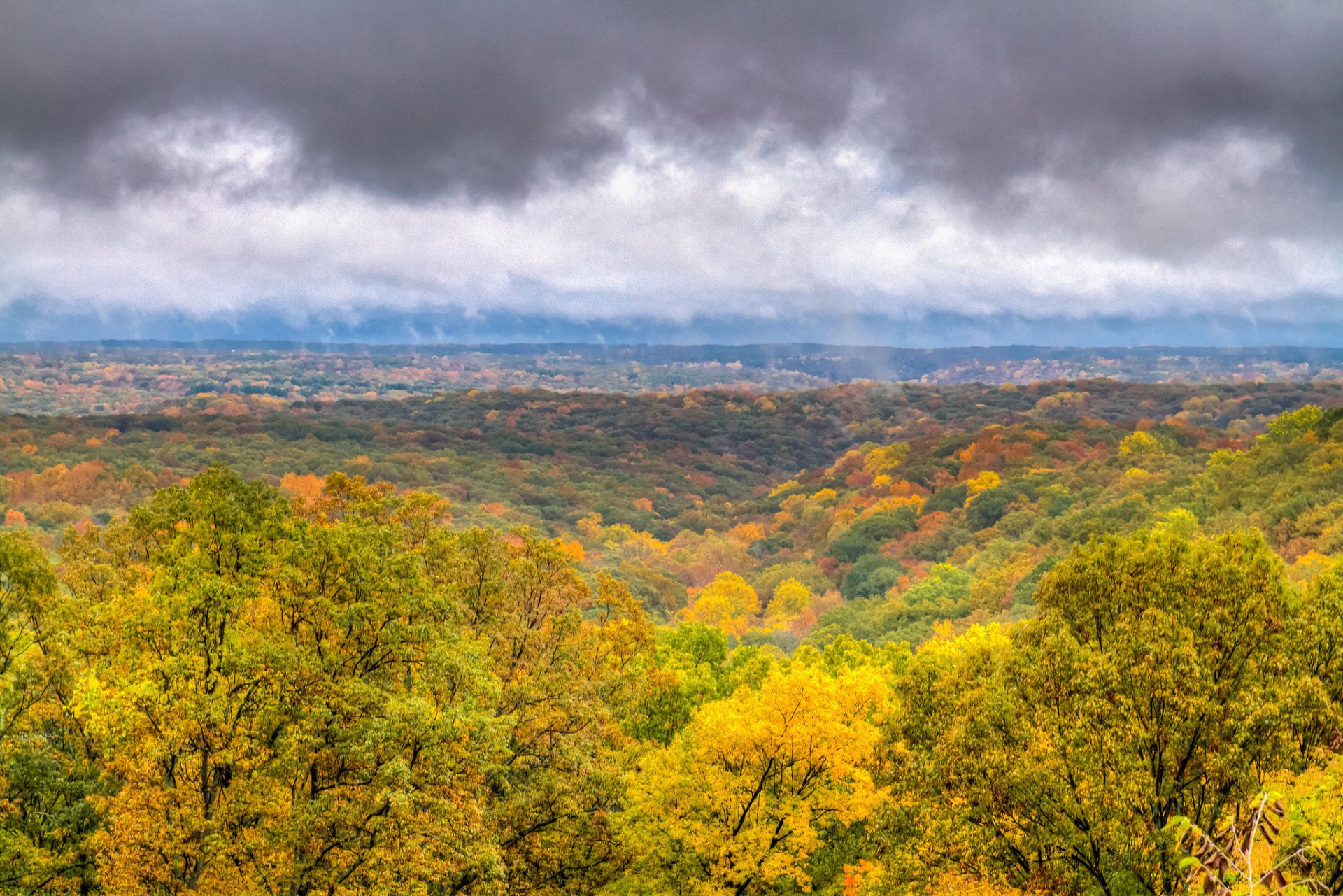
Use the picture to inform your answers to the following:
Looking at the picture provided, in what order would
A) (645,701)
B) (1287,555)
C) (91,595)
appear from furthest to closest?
(1287,555)
(645,701)
(91,595)

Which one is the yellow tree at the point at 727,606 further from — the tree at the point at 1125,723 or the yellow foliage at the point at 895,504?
the tree at the point at 1125,723

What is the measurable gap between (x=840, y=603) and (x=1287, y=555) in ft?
188

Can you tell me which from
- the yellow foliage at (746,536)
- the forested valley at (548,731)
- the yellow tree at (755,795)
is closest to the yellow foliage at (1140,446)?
the yellow foliage at (746,536)

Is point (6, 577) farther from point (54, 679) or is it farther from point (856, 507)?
point (856, 507)

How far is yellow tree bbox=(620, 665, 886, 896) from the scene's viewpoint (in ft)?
87.4

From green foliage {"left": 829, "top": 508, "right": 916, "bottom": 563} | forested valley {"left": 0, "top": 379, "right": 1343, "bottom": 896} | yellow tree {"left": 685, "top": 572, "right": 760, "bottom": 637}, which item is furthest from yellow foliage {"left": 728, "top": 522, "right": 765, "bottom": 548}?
forested valley {"left": 0, "top": 379, "right": 1343, "bottom": 896}

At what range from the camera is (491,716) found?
2266 centimetres

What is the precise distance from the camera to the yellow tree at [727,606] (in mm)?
110812

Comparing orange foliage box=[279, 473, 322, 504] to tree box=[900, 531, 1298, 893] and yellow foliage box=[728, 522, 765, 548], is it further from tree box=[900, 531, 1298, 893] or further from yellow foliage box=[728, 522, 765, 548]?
tree box=[900, 531, 1298, 893]

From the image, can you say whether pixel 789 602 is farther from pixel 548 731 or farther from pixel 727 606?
pixel 548 731

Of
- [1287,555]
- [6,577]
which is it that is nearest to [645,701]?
[6,577]

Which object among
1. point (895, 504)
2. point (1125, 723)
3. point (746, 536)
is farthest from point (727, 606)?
point (1125, 723)

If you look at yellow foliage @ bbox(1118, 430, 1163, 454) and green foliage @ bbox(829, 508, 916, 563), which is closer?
green foliage @ bbox(829, 508, 916, 563)

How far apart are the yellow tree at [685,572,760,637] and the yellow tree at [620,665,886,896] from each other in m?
77.5
